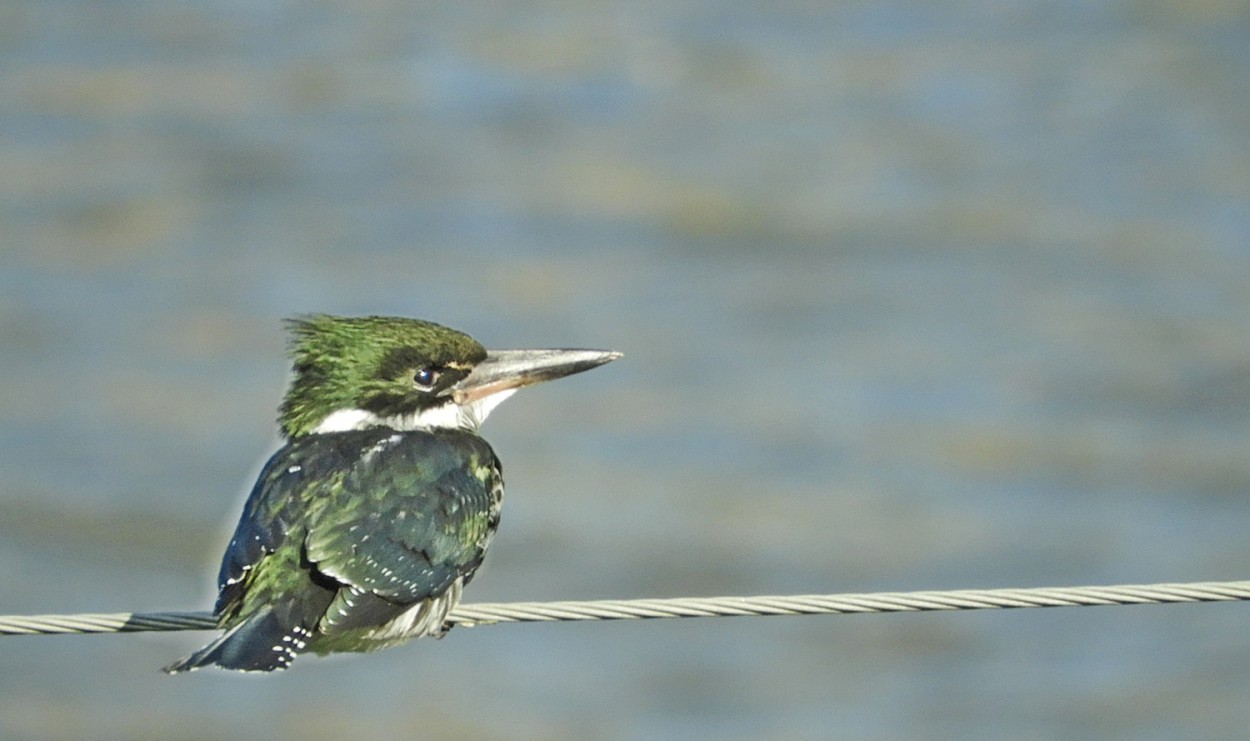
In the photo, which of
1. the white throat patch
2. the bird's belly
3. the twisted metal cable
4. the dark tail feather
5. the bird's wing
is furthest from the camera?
the white throat patch

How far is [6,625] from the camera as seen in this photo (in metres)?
3.74

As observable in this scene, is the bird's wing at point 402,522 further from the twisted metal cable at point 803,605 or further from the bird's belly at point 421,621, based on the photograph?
the twisted metal cable at point 803,605

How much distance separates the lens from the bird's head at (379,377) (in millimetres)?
5246

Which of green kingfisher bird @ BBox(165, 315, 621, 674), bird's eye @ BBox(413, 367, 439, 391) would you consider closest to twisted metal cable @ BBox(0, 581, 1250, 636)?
green kingfisher bird @ BBox(165, 315, 621, 674)

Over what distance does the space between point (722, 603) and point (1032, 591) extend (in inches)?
24.7

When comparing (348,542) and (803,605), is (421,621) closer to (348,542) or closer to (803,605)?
(348,542)

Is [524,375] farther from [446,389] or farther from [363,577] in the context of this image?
[363,577]

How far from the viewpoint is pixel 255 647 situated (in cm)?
418

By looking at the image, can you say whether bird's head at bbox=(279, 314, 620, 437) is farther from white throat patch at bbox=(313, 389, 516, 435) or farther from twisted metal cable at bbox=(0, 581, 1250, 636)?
twisted metal cable at bbox=(0, 581, 1250, 636)

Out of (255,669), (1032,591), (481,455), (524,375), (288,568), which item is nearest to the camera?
(1032,591)

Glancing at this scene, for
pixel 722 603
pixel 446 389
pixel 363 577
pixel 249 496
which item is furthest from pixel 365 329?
pixel 722 603

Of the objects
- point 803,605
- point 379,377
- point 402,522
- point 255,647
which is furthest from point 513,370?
point 803,605

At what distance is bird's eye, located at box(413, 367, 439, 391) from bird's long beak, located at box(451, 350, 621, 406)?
7cm

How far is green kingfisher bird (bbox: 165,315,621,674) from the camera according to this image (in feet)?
14.4
